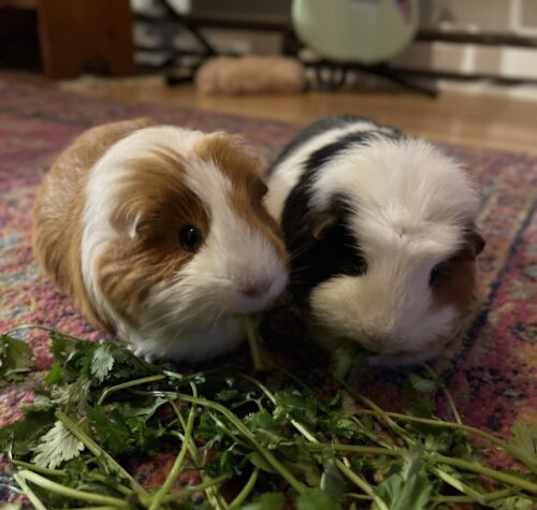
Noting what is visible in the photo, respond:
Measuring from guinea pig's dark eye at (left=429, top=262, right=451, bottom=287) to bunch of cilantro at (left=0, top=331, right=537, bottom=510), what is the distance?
17cm

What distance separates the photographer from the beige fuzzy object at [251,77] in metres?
3.65

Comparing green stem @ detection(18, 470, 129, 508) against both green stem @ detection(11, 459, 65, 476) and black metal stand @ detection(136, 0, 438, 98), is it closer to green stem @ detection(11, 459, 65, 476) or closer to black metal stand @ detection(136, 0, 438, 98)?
green stem @ detection(11, 459, 65, 476)

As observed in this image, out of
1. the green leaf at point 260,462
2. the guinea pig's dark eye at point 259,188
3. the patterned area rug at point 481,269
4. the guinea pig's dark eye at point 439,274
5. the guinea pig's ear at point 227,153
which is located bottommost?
the patterned area rug at point 481,269

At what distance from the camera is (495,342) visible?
122cm

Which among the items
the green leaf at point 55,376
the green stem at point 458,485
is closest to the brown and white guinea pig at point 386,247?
the green stem at point 458,485

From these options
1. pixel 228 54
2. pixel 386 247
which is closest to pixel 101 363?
pixel 386 247

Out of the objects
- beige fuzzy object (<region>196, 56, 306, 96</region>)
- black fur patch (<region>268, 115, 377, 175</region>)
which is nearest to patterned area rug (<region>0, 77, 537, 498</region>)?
black fur patch (<region>268, 115, 377, 175</region>)

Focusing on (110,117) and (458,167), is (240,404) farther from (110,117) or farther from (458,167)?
(110,117)

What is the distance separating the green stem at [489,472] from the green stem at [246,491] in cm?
25

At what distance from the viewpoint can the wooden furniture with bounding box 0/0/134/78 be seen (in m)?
3.78

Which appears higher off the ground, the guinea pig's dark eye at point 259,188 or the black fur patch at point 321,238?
the guinea pig's dark eye at point 259,188

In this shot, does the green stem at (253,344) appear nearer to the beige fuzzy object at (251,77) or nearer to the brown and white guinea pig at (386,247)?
the brown and white guinea pig at (386,247)

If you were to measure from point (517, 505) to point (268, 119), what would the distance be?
243 cm

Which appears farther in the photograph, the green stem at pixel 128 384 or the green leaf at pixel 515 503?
the green stem at pixel 128 384
